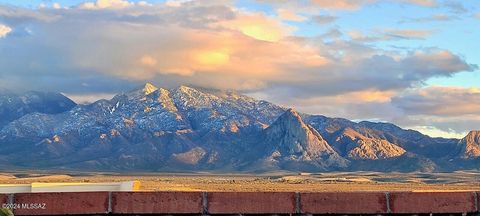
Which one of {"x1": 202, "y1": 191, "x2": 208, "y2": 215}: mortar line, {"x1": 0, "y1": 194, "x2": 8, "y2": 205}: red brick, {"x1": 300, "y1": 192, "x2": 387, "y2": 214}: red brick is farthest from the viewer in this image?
{"x1": 300, "y1": 192, "x2": 387, "y2": 214}: red brick

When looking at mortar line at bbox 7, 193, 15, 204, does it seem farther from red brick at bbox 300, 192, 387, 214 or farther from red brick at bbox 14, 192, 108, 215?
red brick at bbox 300, 192, 387, 214

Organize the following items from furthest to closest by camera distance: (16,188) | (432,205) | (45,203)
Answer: (16,188)
(432,205)
(45,203)

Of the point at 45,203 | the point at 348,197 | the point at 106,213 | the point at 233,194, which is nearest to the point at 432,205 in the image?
the point at 348,197

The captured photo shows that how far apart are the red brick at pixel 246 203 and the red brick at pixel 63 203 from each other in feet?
5.17

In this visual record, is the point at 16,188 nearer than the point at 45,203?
No

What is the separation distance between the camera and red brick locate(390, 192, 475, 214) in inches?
464

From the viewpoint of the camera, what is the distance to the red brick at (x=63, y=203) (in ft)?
36.6

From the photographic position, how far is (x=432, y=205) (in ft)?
39.2

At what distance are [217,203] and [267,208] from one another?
73cm

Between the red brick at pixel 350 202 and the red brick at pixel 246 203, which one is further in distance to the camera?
the red brick at pixel 350 202

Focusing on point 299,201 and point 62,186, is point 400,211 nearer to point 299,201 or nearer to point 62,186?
point 299,201

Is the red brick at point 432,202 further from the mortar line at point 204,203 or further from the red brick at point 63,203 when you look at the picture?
the red brick at point 63,203

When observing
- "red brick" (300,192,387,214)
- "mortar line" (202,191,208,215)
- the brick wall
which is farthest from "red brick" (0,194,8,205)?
"red brick" (300,192,387,214)

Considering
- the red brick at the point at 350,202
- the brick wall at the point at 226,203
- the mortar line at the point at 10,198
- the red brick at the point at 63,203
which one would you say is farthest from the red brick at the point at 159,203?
the red brick at the point at 350,202
